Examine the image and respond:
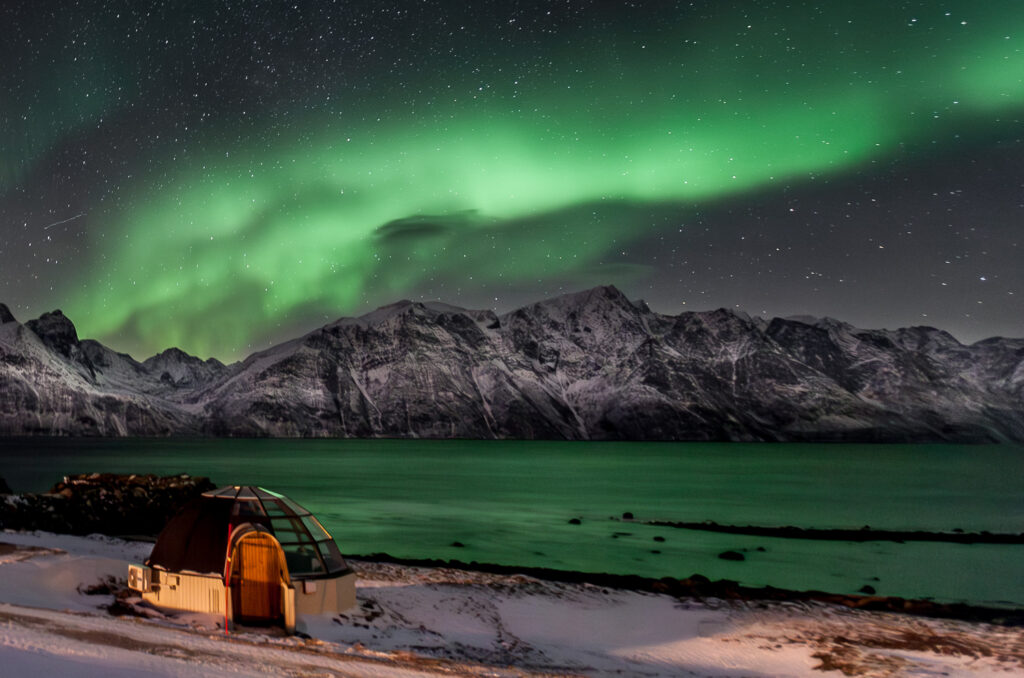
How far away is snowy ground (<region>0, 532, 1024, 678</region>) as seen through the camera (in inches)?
504

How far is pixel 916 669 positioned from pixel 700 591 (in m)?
10.5

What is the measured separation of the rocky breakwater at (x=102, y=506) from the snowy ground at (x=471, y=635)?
24.0 feet

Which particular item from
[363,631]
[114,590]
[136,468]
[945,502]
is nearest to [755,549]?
[363,631]

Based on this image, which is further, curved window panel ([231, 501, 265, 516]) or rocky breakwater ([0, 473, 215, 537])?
rocky breakwater ([0, 473, 215, 537])

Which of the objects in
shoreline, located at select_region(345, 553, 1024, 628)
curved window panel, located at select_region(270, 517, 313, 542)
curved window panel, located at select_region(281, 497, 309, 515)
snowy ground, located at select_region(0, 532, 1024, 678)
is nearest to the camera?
snowy ground, located at select_region(0, 532, 1024, 678)

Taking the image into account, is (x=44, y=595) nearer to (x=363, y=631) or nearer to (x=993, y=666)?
(x=363, y=631)

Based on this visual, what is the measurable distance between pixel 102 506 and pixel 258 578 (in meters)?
24.8

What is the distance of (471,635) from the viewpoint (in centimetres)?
1944

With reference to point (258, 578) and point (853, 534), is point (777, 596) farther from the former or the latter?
point (853, 534)

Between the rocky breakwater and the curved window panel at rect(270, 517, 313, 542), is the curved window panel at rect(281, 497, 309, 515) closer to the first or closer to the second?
the curved window panel at rect(270, 517, 313, 542)

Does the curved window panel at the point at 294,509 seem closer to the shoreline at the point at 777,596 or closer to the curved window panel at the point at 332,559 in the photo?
the curved window panel at the point at 332,559

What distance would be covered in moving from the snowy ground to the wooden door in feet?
2.95

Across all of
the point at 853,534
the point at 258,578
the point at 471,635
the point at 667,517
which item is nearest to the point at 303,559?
the point at 258,578

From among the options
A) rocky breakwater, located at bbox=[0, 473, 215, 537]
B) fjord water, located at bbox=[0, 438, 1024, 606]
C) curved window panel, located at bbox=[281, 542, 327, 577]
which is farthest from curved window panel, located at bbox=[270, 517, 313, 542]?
fjord water, located at bbox=[0, 438, 1024, 606]
